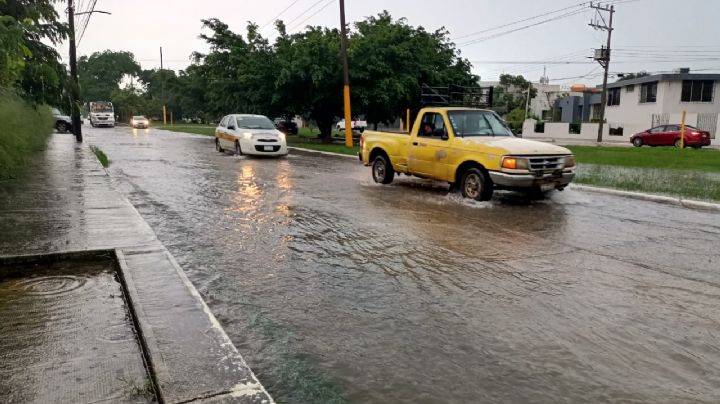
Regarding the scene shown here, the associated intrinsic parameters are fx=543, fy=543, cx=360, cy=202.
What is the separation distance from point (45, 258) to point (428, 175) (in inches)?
303

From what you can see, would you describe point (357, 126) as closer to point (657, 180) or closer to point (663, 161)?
point (663, 161)

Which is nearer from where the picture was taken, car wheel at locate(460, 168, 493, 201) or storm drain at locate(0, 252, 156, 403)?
storm drain at locate(0, 252, 156, 403)

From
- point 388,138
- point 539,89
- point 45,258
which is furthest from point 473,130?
point 539,89

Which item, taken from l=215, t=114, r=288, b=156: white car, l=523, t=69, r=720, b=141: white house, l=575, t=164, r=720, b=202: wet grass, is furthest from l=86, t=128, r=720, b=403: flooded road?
l=523, t=69, r=720, b=141: white house

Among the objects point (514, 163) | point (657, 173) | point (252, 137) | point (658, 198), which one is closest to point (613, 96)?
point (657, 173)

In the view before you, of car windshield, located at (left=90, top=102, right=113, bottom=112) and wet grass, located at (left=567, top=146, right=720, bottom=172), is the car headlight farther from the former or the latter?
car windshield, located at (left=90, top=102, right=113, bottom=112)

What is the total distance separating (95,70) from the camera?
136625mm

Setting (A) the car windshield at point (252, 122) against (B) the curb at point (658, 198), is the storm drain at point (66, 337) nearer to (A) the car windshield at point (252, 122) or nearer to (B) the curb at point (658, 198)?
(B) the curb at point (658, 198)

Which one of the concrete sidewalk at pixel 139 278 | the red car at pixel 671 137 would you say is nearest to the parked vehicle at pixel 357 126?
the red car at pixel 671 137

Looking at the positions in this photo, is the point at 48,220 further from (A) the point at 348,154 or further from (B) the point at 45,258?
(A) the point at 348,154

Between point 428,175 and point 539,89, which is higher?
point 539,89

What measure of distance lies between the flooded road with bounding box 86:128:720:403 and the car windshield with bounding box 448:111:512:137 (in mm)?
1807

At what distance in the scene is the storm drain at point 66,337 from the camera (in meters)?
3.17

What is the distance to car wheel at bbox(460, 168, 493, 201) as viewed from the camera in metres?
10.3
